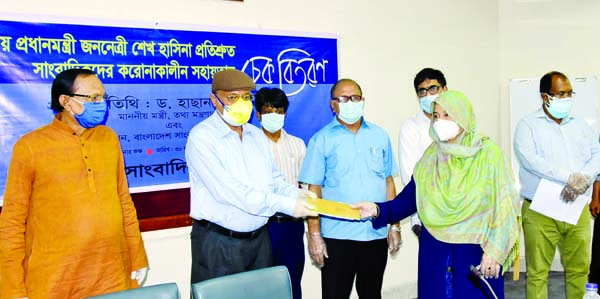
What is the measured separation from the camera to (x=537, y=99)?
5281mm

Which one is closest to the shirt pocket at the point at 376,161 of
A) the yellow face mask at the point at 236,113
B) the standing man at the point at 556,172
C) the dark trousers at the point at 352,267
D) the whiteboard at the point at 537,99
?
the dark trousers at the point at 352,267

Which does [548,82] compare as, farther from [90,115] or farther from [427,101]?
[90,115]

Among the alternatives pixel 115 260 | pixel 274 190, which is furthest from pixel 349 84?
pixel 115 260

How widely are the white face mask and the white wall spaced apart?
5.90ft

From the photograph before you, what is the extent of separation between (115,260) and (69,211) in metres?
0.32

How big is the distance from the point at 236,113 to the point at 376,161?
0.89 m

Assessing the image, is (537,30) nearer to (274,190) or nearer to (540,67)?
(540,67)

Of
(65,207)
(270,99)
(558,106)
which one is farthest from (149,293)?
(558,106)

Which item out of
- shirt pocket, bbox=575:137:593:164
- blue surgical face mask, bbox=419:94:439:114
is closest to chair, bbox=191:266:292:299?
blue surgical face mask, bbox=419:94:439:114

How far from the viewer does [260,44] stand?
3.83 m

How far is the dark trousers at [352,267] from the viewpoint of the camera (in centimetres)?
307

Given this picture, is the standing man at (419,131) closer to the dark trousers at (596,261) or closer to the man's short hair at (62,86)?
the dark trousers at (596,261)

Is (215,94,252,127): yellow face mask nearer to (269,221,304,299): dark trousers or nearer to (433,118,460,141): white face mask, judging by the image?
(269,221,304,299): dark trousers

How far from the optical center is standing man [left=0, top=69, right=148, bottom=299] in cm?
228
